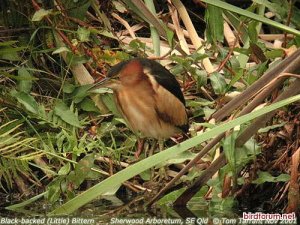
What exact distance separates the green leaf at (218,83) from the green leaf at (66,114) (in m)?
0.66

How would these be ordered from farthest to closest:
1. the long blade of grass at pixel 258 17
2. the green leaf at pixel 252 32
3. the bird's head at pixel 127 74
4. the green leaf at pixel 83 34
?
1. the green leaf at pixel 83 34
2. the green leaf at pixel 252 32
3. the bird's head at pixel 127 74
4. the long blade of grass at pixel 258 17

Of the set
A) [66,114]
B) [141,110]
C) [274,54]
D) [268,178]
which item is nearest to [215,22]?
[274,54]

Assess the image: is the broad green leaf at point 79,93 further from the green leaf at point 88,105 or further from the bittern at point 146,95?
the bittern at point 146,95

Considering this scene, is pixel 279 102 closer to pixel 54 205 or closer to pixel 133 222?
pixel 133 222

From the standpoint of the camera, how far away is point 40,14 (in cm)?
479

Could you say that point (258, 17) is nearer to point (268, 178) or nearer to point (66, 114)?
point (268, 178)

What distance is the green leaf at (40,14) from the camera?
476 cm

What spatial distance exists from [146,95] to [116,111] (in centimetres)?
48

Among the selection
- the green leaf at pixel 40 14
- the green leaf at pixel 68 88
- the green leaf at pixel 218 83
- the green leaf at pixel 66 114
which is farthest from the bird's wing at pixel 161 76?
the green leaf at pixel 40 14

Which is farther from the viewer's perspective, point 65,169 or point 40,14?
point 40,14

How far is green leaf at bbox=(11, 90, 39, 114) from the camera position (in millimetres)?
4523

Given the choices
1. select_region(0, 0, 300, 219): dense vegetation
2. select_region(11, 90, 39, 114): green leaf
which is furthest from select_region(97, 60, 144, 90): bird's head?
select_region(11, 90, 39, 114): green leaf

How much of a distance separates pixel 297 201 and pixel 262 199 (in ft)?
1.08

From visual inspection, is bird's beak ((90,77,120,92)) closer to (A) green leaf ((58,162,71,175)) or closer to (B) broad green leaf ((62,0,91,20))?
(A) green leaf ((58,162,71,175))
